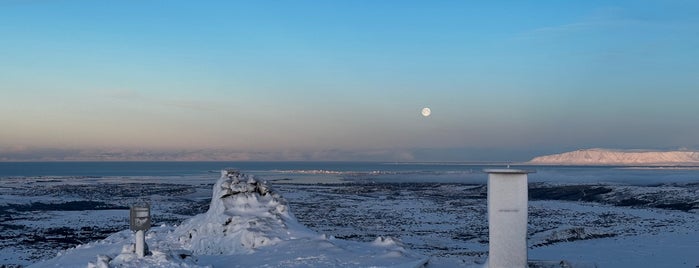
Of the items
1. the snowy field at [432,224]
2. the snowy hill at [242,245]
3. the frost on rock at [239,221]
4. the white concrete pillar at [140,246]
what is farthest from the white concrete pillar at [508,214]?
the white concrete pillar at [140,246]

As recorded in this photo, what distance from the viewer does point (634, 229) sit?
1511 inches

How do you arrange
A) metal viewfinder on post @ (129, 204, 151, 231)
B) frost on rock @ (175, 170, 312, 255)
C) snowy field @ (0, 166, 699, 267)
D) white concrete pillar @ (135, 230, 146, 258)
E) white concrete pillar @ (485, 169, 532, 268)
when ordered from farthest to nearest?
snowy field @ (0, 166, 699, 267)
frost on rock @ (175, 170, 312, 255)
metal viewfinder on post @ (129, 204, 151, 231)
white concrete pillar @ (135, 230, 146, 258)
white concrete pillar @ (485, 169, 532, 268)

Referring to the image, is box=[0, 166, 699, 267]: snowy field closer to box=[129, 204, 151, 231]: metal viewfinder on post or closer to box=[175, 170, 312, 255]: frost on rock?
box=[175, 170, 312, 255]: frost on rock

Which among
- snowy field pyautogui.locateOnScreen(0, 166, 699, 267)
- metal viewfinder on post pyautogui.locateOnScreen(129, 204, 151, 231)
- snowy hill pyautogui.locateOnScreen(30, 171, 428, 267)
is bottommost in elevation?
snowy field pyautogui.locateOnScreen(0, 166, 699, 267)

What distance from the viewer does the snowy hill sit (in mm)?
15273

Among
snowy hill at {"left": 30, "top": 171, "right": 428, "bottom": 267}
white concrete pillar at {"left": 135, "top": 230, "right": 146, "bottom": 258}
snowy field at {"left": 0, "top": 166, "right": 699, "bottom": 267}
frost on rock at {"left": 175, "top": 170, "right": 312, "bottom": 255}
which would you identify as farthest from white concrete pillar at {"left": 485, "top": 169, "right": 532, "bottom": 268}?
white concrete pillar at {"left": 135, "top": 230, "right": 146, "bottom": 258}

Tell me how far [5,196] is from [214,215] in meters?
60.3

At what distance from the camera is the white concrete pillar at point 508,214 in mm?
13469

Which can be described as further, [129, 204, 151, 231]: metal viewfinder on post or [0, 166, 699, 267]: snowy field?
[0, 166, 699, 267]: snowy field

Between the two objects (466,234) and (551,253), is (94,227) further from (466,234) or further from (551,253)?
(551,253)

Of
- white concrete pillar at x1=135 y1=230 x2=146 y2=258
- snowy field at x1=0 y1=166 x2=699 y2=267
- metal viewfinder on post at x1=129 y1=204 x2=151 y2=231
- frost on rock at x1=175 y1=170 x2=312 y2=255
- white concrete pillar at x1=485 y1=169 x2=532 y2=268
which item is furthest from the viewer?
snowy field at x1=0 y1=166 x2=699 y2=267

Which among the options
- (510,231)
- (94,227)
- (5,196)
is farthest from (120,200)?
(510,231)

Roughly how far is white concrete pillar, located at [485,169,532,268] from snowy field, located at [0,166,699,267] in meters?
2.62

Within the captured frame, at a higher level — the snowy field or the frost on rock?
the frost on rock
